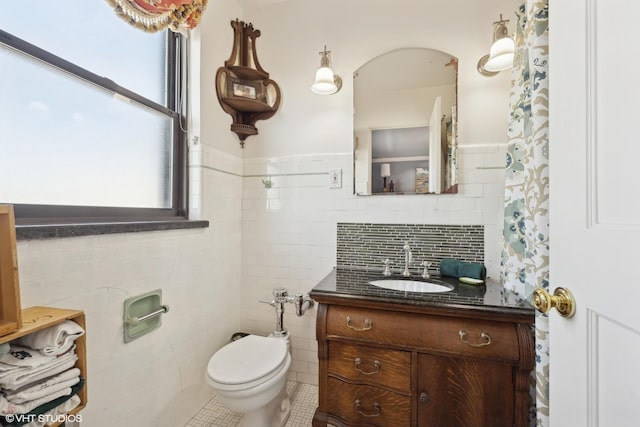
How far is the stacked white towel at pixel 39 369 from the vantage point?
660 millimetres

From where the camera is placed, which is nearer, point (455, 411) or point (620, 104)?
point (620, 104)

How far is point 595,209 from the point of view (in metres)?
0.53

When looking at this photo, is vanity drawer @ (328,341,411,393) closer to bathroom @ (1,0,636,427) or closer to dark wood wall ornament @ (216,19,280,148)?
bathroom @ (1,0,636,427)

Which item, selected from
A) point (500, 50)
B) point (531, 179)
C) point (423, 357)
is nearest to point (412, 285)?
point (423, 357)

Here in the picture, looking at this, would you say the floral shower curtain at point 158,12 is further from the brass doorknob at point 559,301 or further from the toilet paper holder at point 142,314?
the brass doorknob at point 559,301

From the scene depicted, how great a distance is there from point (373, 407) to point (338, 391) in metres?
0.16

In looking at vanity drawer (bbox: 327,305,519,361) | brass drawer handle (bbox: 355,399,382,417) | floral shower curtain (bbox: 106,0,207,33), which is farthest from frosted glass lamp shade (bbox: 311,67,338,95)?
brass drawer handle (bbox: 355,399,382,417)

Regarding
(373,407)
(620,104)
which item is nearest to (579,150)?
(620,104)

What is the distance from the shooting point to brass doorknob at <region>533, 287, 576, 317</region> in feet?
1.89

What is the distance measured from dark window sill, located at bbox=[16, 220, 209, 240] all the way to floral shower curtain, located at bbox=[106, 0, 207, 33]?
0.80m

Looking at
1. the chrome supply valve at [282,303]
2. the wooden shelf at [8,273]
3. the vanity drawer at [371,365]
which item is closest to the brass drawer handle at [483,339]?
the vanity drawer at [371,365]

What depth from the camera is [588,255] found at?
1.76ft

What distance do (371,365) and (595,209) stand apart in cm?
102

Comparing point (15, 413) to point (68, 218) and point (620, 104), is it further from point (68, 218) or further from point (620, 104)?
point (620, 104)
